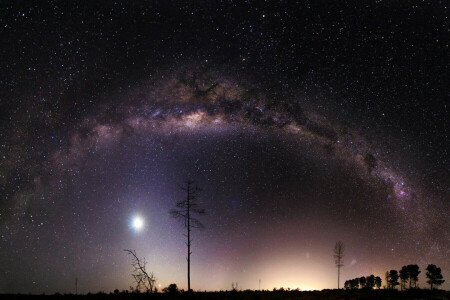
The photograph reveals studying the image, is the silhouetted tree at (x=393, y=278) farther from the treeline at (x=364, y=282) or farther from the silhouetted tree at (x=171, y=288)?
the silhouetted tree at (x=171, y=288)

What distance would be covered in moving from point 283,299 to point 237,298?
3533 mm

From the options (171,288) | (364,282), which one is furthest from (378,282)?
(171,288)

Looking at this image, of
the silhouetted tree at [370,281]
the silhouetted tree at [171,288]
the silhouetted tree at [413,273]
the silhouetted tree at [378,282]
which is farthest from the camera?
the silhouetted tree at [378,282]

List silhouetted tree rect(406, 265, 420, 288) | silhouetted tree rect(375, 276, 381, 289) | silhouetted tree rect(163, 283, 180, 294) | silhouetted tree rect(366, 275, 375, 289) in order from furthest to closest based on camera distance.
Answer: silhouetted tree rect(375, 276, 381, 289)
silhouetted tree rect(366, 275, 375, 289)
silhouetted tree rect(406, 265, 420, 288)
silhouetted tree rect(163, 283, 180, 294)

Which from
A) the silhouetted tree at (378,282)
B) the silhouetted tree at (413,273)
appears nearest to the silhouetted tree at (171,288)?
the silhouetted tree at (413,273)

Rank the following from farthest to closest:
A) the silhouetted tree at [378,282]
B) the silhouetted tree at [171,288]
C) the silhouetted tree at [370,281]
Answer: the silhouetted tree at [378,282], the silhouetted tree at [370,281], the silhouetted tree at [171,288]

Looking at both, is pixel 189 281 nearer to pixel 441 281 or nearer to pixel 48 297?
pixel 48 297

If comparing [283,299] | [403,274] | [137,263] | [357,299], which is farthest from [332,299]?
[403,274]

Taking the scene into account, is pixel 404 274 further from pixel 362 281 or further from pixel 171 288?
pixel 171 288

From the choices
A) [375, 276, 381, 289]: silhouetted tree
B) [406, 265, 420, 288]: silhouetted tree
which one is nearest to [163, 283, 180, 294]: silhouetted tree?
[406, 265, 420, 288]: silhouetted tree

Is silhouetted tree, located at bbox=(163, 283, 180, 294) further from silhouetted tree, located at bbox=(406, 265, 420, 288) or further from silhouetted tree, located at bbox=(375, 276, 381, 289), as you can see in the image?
silhouetted tree, located at bbox=(375, 276, 381, 289)

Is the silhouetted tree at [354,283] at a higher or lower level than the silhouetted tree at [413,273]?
lower

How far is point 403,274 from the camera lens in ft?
212

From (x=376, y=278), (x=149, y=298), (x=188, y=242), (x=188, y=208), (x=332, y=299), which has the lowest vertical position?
(x=376, y=278)
